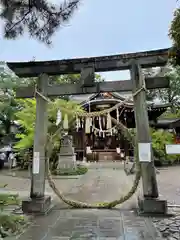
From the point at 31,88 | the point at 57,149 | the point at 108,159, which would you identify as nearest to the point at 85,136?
the point at 108,159

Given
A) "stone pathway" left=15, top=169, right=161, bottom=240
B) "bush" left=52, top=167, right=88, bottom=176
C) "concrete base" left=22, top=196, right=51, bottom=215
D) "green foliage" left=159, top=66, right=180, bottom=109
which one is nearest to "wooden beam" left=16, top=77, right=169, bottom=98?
"concrete base" left=22, top=196, right=51, bottom=215

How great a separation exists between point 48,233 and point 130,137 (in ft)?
8.49

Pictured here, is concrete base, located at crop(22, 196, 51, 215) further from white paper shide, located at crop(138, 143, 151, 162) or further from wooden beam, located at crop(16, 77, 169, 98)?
wooden beam, located at crop(16, 77, 169, 98)

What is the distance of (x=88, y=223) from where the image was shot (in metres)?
4.33

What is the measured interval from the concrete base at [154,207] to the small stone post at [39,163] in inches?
78.7

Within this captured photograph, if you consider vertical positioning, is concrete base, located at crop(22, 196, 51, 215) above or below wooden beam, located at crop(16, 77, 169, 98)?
below

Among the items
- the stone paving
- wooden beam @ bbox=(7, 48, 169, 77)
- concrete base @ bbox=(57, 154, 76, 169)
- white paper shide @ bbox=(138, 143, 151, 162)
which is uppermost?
wooden beam @ bbox=(7, 48, 169, 77)

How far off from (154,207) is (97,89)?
2.66 metres

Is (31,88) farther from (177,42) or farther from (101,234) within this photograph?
(177,42)

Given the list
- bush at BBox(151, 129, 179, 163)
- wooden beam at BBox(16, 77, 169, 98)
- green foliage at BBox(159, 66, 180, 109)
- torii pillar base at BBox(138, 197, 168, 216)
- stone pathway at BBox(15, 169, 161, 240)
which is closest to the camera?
stone pathway at BBox(15, 169, 161, 240)

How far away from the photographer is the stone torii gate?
4.93m

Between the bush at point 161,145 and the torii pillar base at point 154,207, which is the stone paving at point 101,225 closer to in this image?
the torii pillar base at point 154,207

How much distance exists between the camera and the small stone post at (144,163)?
15.7 ft

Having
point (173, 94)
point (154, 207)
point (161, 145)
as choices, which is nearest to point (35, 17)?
point (154, 207)
